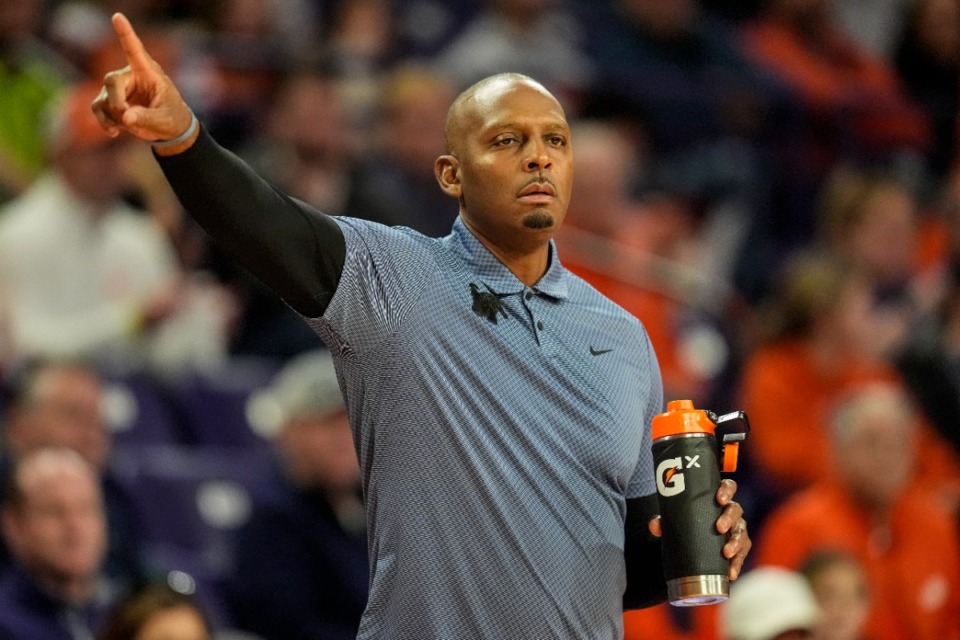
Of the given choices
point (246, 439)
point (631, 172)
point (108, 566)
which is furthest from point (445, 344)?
point (631, 172)

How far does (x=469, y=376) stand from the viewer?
2428 mm

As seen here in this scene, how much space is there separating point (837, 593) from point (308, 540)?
5.13ft

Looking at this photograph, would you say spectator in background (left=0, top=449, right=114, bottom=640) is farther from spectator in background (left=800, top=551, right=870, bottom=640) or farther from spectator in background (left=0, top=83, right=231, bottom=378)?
spectator in background (left=800, top=551, right=870, bottom=640)

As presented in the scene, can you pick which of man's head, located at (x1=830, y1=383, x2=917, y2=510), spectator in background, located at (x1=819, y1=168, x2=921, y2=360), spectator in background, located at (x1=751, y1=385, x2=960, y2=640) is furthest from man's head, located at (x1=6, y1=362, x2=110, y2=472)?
spectator in background, located at (x1=819, y1=168, x2=921, y2=360)

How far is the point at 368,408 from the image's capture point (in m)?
2.42

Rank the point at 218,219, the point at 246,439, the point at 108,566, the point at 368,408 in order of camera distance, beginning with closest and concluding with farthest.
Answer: the point at 218,219 < the point at 368,408 < the point at 108,566 < the point at 246,439

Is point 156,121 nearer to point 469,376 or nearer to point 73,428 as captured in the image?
point 469,376

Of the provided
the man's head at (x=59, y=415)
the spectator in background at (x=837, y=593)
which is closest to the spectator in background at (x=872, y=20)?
the spectator in background at (x=837, y=593)

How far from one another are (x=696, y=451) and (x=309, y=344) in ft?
12.8

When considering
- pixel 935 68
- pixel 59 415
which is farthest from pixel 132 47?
pixel 935 68

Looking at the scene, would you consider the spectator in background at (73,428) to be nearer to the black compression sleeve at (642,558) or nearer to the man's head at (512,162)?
the black compression sleeve at (642,558)

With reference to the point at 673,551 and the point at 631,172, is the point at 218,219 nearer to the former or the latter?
the point at 673,551

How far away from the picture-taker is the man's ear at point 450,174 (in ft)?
8.61

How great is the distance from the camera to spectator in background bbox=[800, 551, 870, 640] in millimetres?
4652
